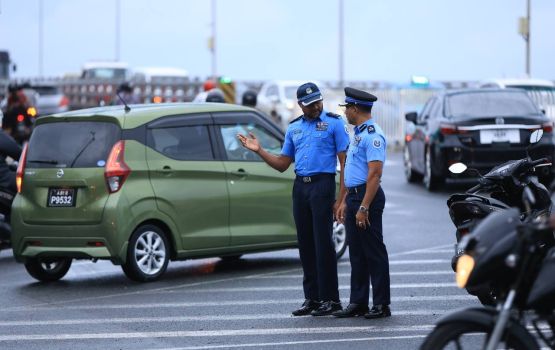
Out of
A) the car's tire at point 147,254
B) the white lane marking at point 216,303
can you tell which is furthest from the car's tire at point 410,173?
the white lane marking at point 216,303

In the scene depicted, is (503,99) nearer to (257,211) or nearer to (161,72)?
(257,211)

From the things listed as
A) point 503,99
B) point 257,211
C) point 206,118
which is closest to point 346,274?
point 257,211

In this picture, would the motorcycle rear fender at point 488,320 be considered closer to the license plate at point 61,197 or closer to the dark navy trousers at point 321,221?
the dark navy trousers at point 321,221

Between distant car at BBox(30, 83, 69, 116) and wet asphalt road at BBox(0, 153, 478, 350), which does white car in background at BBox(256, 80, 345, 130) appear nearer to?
distant car at BBox(30, 83, 69, 116)

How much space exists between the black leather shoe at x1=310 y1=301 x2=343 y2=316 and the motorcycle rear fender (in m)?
4.37

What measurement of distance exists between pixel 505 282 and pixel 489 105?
15.9 m

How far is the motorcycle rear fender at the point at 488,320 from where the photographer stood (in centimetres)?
625

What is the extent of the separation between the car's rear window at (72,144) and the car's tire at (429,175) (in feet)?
34.9

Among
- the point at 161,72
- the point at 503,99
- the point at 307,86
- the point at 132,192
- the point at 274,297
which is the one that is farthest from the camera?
the point at 161,72

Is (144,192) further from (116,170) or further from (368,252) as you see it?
(368,252)

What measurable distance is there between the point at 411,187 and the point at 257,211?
1118 centimetres

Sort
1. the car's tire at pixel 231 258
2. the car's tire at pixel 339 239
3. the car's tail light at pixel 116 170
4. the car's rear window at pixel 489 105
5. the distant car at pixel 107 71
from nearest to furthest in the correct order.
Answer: the car's tail light at pixel 116 170 → the car's tire at pixel 339 239 → the car's tire at pixel 231 258 → the car's rear window at pixel 489 105 → the distant car at pixel 107 71

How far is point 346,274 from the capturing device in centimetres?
1341

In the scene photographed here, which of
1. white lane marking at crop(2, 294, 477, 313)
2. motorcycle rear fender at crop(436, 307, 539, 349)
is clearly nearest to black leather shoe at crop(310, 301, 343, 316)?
white lane marking at crop(2, 294, 477, 313)
